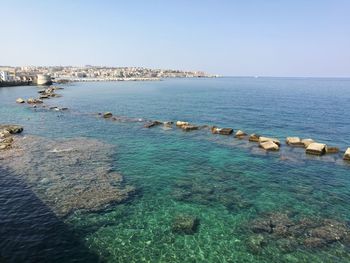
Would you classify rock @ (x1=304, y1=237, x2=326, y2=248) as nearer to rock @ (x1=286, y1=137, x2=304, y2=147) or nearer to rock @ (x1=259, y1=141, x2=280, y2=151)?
rock @ (x1=259, y1=141, x2=280, y2=151)

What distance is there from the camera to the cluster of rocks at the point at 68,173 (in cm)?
2211

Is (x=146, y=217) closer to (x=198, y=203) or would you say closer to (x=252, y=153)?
(x=198, y=203)

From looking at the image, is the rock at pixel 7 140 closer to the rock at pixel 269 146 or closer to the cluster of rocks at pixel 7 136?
the cluster of rocks at pixel 7 136

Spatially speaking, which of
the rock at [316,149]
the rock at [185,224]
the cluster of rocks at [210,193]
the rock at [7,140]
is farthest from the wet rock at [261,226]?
the rock at [7,140]

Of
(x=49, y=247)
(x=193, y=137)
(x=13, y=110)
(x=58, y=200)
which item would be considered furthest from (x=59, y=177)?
(x=13, y=110)

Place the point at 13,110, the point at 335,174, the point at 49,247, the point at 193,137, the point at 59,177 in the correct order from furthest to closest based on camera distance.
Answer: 1. the point at 13,110
2. the point at 193,137
3. the point at 335,174
4. the point at 59,177
5. the point at 49,247

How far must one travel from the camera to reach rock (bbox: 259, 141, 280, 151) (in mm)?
37312

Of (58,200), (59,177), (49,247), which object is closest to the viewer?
(49,247)

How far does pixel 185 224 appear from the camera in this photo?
62.8 feet

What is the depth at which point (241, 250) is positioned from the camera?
55.0 ft

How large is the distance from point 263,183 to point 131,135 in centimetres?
2435

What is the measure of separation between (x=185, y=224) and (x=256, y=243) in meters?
4.81

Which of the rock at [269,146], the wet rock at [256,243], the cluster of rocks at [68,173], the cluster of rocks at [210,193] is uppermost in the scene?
the rock at [269,146]

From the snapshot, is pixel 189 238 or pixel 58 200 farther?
pixel 58 200
